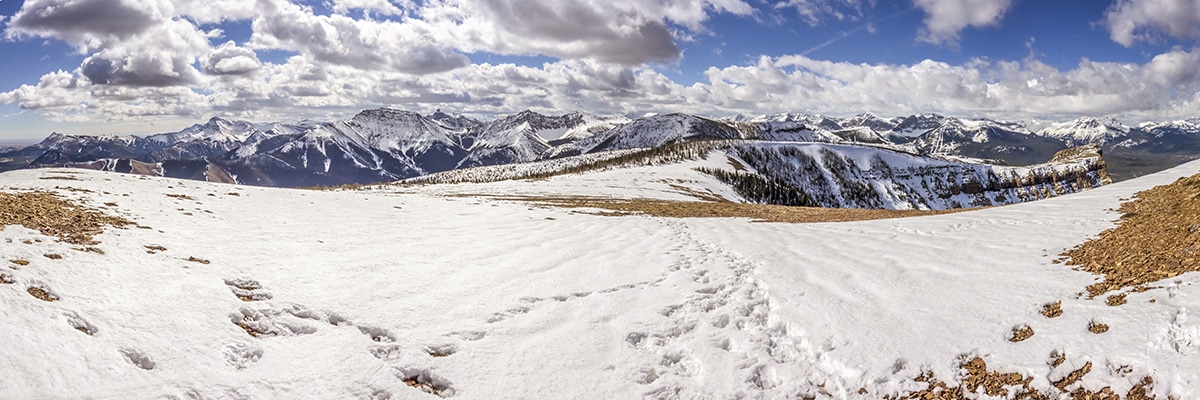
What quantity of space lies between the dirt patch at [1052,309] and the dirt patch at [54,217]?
16.2m

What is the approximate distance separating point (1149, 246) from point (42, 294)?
17.9 meters

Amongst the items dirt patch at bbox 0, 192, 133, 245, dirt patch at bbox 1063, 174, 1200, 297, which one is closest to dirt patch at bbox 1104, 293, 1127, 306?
dirt patch at bbox 1063, 174, 1200, 297

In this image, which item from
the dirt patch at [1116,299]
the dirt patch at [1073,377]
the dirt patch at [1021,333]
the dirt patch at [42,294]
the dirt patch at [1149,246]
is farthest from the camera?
the dirt patch at [1149,246]

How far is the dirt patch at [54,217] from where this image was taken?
356 inches

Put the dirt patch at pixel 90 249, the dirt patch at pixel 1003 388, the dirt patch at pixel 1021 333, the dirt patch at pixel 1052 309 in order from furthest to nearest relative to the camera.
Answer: the dirt patch at pixel 90 249 → the dirt patch at pixel 1052 309 → the dirt patch at pixel 1021 333 → the dirt patch at pixel 1003 388

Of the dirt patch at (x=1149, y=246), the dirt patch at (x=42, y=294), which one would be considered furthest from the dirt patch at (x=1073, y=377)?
the dirt patch at (x=42, y=294)

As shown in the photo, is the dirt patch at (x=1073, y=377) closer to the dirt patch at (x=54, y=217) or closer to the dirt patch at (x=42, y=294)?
the dirt patch at (x=42, y=294)

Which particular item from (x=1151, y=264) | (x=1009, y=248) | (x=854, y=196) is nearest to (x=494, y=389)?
(x=1151, y=264)

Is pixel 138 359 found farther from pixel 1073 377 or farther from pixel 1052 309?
pixel 1052 309

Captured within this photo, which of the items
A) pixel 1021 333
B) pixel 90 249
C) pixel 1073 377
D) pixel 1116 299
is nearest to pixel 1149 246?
pixel 1116 299

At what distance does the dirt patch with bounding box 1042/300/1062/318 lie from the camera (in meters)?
7.21

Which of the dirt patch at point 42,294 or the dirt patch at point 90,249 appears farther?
the dirt patch at point 90,249

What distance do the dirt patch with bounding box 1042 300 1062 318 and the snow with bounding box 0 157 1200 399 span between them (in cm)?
16

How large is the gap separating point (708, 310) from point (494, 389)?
444 cm
